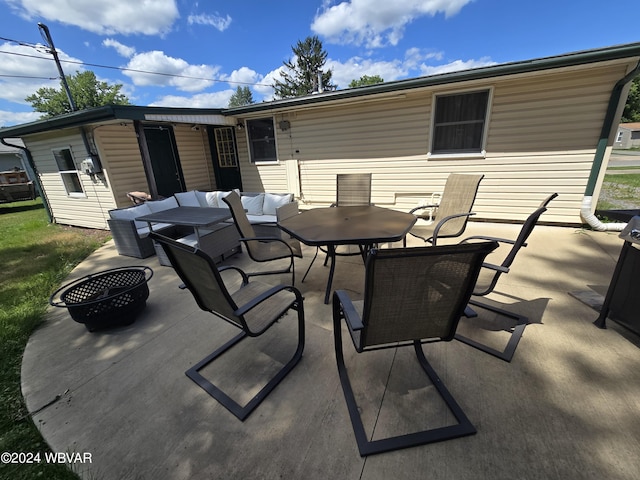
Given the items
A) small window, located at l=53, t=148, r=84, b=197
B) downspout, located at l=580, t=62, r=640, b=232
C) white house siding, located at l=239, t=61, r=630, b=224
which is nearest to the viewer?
downspout, located at l=580, t=62, r=640, b=232

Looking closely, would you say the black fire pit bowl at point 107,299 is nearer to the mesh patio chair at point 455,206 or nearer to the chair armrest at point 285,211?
the chair armrest at point 285,211

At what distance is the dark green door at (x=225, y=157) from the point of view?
750cm

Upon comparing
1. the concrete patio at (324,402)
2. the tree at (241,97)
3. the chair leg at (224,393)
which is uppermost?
the tree at (241,97)

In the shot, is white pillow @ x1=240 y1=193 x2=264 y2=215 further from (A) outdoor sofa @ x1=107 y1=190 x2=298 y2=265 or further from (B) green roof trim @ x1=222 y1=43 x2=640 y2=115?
(B) green roof trim @ x1=222 y1=43 x2=640 y2=115

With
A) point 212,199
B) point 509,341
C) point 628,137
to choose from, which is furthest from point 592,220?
point 628,137

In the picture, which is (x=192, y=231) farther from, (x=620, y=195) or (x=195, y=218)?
(x=620, y=195)

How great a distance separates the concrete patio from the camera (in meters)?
1.28

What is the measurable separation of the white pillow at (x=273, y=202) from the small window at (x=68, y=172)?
14.9 ft

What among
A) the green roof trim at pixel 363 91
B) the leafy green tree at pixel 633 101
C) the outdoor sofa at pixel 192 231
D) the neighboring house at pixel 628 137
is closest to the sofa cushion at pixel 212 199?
the outdoor sofa at pixel 192 231

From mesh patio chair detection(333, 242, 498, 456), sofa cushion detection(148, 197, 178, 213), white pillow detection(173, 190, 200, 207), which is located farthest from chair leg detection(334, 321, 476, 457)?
white pillow detection(173, 190, 200, 207)

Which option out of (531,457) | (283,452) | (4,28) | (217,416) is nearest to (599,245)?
(531,457)

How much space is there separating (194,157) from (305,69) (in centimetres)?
2459

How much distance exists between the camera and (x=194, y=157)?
7.43m

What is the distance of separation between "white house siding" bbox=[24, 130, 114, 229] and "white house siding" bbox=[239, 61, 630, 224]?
4142 millimetres
